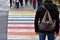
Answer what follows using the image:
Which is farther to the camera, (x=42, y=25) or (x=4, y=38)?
(x=4, y=38)

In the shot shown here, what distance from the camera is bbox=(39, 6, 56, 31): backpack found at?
5.13 m

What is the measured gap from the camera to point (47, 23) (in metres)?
5.15

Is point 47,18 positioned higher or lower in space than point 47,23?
higher

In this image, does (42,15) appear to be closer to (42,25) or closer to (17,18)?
(42,25)

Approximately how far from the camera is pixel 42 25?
16.9 ft

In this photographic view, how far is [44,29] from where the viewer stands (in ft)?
17.0

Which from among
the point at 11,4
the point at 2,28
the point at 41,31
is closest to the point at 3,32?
the point at 2,28

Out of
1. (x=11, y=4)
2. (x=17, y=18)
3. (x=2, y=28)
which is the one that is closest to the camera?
(x=2, y=28)

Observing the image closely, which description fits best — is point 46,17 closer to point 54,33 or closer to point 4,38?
point 54,33

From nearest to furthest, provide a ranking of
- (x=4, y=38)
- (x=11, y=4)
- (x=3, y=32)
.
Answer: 1. (x=4, y=38)
2. (x=3, y=32)
3. (x=11, y=4)

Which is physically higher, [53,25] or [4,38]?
[53,25]

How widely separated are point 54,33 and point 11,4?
1604 cm

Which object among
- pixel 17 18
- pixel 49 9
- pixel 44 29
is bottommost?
pixel 17 18

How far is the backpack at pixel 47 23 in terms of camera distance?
5.13 m
